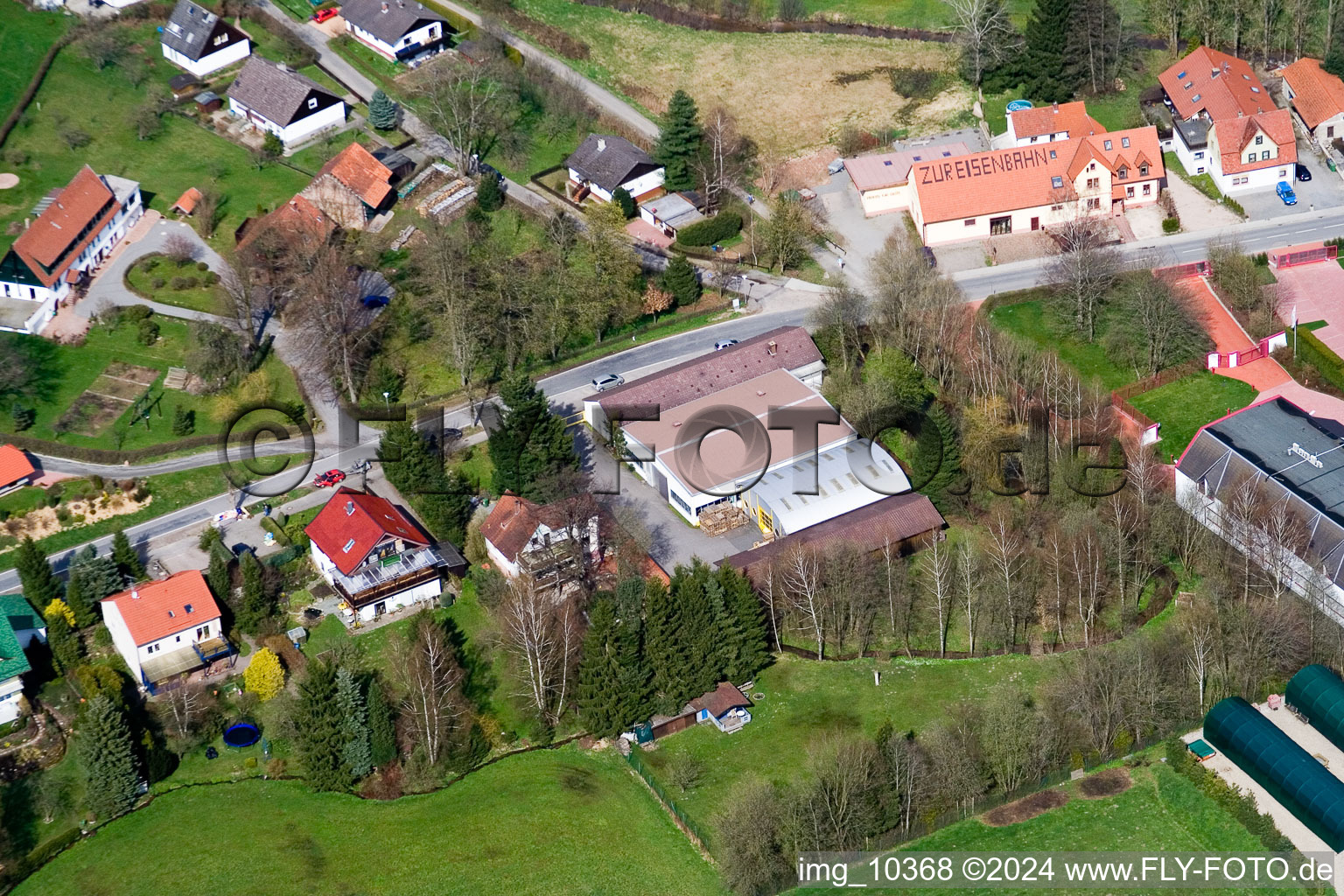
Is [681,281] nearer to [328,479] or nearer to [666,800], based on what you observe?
[328,479]

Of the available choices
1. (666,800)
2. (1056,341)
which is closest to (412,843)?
(666,800)

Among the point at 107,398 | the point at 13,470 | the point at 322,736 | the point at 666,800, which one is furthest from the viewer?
the point at 107,398

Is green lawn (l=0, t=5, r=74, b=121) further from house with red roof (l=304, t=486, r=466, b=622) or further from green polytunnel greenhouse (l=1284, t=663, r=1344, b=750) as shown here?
green polytunnel greenhouse (l=1284, t=663, r=1344, b=750)

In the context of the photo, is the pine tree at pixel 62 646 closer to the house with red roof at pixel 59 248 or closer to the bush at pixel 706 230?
the house with red roof at pixel 59 248

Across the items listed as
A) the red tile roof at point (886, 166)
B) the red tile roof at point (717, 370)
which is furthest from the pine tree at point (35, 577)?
the red tile roof at point (886, 166)

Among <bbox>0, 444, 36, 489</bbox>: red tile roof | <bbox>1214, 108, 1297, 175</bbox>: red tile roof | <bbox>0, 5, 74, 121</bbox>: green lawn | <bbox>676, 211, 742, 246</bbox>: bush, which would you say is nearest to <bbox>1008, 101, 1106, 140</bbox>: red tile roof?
<bbox>1214, 108, 1297, 175</bbox>: red tile roof

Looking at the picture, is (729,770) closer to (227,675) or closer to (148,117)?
(227,675)
